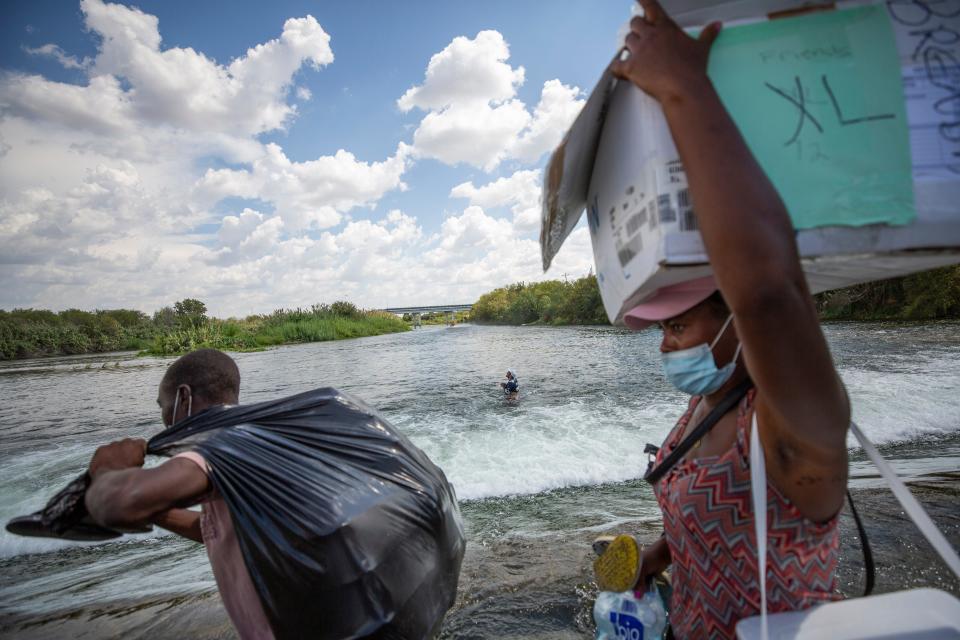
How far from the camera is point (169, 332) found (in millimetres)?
39719

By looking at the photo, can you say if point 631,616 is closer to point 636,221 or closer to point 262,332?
point 636,221

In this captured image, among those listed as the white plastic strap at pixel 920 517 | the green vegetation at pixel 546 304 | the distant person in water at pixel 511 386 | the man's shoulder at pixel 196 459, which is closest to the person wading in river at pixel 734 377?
the white plastic strap at pixel 920 517

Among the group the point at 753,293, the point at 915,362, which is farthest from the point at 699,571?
the point at 915,362

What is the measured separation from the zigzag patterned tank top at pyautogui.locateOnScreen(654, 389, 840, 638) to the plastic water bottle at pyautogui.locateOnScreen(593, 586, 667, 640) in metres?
0.30

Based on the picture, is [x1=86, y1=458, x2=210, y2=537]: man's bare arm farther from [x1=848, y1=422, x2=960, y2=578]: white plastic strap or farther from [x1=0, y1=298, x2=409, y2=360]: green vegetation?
[x1=0, y1=298, x2=409, y2=360]: green vegetation

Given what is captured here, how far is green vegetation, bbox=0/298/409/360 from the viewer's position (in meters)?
37.0

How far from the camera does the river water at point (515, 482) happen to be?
301cm

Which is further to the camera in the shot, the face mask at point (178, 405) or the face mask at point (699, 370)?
the face mask at point (178, 405)

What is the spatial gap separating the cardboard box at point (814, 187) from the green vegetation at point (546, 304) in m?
27.8

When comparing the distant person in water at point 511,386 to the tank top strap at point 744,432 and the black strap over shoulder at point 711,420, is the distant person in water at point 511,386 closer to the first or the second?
the black strap over shoulder at point 711,420

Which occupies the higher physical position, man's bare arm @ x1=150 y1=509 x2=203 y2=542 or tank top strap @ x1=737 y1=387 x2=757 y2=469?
tank top strap @ x1=737 y1=387 x2=757 y2=469

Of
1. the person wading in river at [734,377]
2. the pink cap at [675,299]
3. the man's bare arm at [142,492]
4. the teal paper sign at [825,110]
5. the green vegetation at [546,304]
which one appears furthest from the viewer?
the green vegetation at [546,304]

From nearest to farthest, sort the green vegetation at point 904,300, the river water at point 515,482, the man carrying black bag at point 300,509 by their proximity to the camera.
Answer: the man carrying black bag at point 300,509 < the river water at point 515,482 < the green vegetation at point 904,300

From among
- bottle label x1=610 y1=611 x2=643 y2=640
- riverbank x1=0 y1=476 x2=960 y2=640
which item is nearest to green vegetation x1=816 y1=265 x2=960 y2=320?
riverbank x1=0 y1=476 x2=960 y2=640
